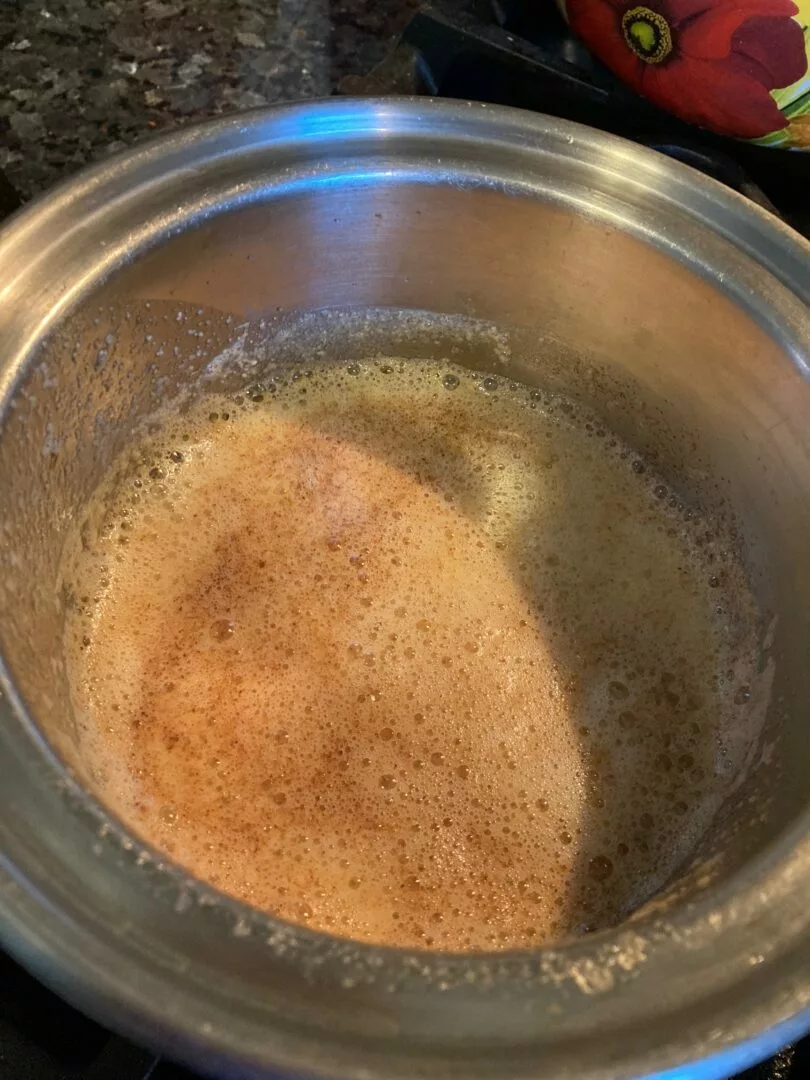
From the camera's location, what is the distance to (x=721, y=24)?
69cm

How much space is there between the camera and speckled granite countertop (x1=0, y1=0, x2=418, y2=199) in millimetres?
809

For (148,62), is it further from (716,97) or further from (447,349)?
(716,97)

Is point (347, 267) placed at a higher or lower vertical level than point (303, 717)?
higher

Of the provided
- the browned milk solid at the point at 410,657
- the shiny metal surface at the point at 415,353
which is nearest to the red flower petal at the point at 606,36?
the shiny metal surface at the point at 415,353

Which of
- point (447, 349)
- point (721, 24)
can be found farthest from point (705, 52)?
point (447, 349)

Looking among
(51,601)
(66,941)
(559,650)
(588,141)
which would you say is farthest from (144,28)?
(66,941)

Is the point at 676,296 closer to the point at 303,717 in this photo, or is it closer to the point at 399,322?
the point at 399,322

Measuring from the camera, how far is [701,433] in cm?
76

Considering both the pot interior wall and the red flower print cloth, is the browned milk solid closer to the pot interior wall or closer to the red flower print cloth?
the pot interior wall

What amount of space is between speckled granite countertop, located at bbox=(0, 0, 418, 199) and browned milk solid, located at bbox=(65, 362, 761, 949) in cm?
25

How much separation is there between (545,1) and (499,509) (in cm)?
46

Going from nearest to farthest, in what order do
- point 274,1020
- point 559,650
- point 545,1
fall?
point 274,1020 → point 559,650 → point 545,1

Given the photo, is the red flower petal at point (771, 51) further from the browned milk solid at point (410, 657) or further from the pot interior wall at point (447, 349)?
the browned milk solid at point (410, 657)

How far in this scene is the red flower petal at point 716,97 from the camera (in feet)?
2.37
